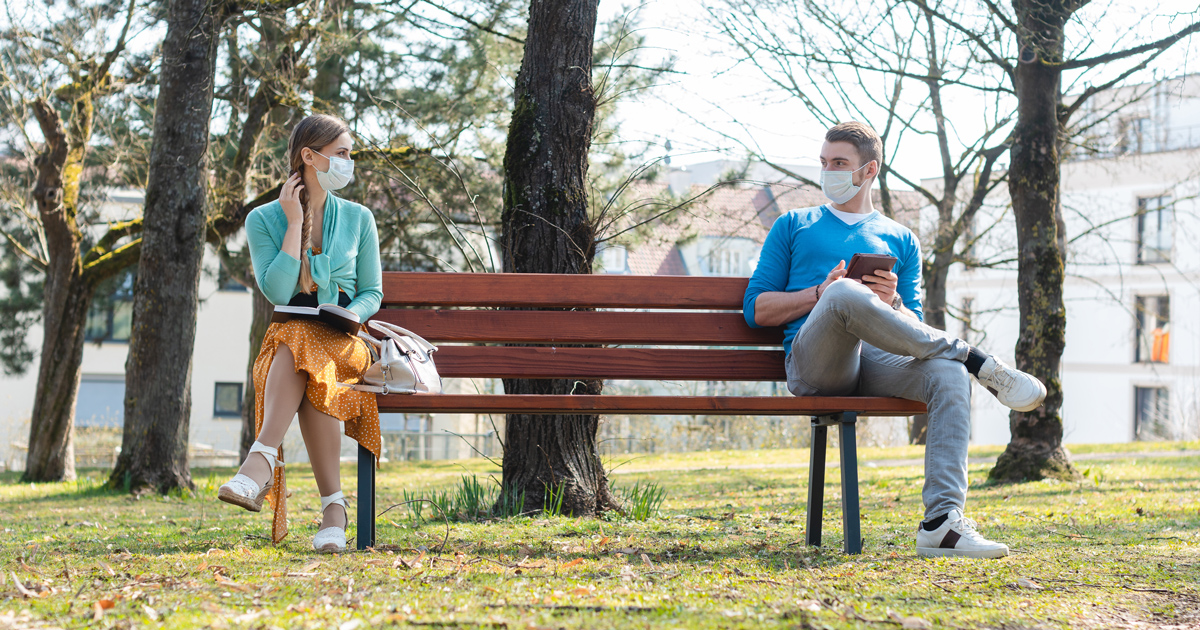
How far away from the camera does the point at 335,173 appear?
3.40 meters

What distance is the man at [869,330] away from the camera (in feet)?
9.78

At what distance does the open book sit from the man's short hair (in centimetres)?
185

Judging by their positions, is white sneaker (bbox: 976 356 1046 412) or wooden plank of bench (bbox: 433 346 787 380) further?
wooden plank of bench (bbox: 433 346 787 380)

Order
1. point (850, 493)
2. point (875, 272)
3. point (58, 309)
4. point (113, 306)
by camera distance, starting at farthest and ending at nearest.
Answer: point (113, 306) → point (58, 309) → point (875, 272) → point (850, 493)

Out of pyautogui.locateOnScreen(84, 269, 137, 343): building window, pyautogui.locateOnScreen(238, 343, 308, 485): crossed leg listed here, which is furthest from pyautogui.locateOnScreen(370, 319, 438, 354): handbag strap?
pyautogui.locateOnScreen(84, 269, 137, 343): building window

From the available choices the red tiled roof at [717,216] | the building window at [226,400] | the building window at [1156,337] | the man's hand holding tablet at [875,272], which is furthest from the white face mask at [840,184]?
the building window at [1156,337]

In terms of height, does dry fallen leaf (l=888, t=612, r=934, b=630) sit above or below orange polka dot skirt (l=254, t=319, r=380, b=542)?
below

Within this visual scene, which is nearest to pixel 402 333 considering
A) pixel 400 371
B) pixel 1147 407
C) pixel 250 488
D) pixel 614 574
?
pixel 400 371

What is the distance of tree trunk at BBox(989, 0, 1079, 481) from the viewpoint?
21.1 ft

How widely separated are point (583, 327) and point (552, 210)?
0.86 metres

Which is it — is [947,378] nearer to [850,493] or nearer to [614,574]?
[850,493]

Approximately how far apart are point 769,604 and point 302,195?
2102 millimetres

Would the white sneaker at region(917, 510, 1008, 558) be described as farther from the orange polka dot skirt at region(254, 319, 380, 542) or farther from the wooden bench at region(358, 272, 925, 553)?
the orange polka dot skirt at region(254, 319, 380, 542)

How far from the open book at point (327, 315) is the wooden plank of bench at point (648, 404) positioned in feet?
0.97
